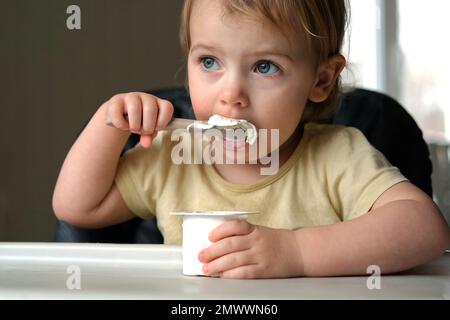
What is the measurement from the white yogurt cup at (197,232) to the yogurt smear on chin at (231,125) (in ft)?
0.55

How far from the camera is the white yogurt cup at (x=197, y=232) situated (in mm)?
843

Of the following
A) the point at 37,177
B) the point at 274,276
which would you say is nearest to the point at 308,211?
the point at 274,276

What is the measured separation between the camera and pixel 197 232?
847 mm

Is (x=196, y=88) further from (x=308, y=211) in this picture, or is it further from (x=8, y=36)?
(x=8, y=36)

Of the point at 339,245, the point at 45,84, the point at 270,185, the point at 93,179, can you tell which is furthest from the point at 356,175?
the point at 45,84

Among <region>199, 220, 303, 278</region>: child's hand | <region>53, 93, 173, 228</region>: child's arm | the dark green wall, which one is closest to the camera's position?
<region>199, 220, 303, 278</region>: child's hand

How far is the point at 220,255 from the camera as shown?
2.75 feet

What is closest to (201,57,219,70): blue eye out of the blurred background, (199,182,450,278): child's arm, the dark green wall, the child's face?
the child's face

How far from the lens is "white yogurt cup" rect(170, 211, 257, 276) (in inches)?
33.2

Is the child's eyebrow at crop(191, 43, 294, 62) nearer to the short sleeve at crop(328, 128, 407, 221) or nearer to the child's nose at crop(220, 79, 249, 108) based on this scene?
the child's nose at crop(220, 79, 249, 108)

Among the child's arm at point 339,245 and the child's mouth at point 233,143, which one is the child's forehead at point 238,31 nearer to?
the child's mouth at point 233,143

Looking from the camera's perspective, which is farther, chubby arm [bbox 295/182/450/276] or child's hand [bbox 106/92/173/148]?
A: child's hand [bbox 106/92/173/148]

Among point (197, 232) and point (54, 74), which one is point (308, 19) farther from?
point (54, 74)
